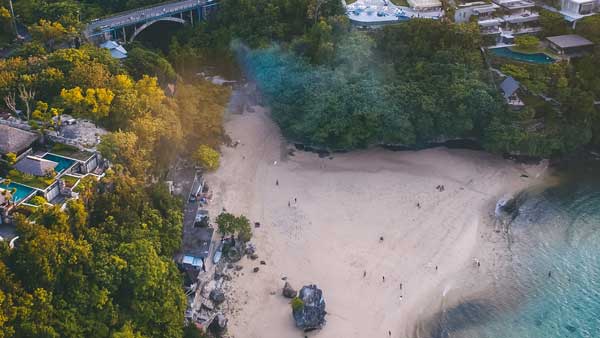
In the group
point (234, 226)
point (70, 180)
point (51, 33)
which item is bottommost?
point (234, 226)

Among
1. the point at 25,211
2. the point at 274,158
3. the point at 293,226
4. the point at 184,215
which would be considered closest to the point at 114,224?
the point at 25,211

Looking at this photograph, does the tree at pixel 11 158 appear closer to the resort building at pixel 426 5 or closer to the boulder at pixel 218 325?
the boulder at pixel 218 325

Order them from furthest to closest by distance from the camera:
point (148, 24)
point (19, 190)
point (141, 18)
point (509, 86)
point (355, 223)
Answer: point (148, 24) → point (141, 18) → point (509, 86) → point (355, 223) → point (19, 190)

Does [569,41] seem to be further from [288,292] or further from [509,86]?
[288,292]

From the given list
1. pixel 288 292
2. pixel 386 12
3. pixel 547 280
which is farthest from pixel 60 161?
pixel 386 12

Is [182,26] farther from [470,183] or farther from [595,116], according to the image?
[595,116]

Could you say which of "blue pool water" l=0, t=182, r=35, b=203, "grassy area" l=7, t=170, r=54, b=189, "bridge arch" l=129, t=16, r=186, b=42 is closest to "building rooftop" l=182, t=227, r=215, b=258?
"grassy area" l=7, t=170, r=54, b=189
